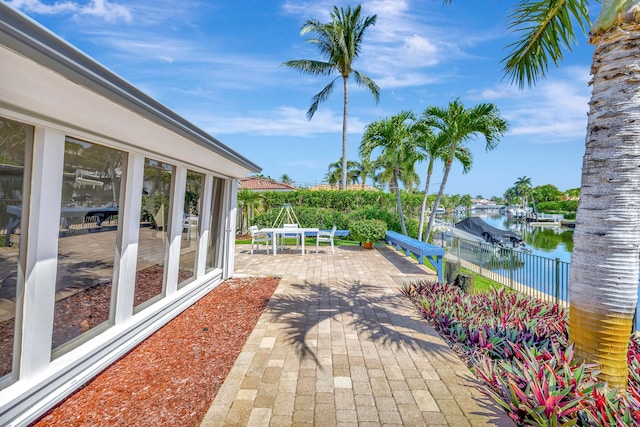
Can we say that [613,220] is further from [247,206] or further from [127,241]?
[247,206]

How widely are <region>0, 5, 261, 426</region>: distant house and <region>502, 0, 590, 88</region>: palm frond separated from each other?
208 inches

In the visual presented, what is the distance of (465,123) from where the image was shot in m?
11.3

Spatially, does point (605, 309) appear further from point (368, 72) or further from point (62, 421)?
point (368, 72)

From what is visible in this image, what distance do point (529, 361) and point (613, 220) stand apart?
1.55 m

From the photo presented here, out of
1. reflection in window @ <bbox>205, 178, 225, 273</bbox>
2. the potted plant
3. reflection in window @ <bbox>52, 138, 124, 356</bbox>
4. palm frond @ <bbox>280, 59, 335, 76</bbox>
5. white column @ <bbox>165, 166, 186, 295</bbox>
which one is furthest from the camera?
palm frond @ <bbox>280, 59, 335, 76</bbox>

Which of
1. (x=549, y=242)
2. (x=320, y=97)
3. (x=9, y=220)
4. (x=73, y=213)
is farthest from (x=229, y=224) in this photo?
(x=549, y=242)

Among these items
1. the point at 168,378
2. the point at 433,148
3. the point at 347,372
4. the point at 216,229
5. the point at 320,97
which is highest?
the point at 320,97

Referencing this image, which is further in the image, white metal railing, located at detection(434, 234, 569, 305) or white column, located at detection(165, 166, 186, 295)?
white metal railing, located at detection(434, 234, 569, 305)

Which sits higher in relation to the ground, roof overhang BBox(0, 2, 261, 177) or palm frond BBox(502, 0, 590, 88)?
palm frond BBox(502, 0, 590, 88)

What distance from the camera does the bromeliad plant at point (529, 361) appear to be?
2.38 metres

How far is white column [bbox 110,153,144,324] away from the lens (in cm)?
353

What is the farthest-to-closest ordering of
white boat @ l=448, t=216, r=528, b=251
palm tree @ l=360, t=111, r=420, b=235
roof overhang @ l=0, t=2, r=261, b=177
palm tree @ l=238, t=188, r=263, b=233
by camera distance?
white boat @ l=448, t=216, r=528, b=251 → palm tree @ l=238, t=188, r=263, b=233 → palm tree @ l=360, t=111, r=420, b=235 → roof overhang @ l=0, t=2, r=261, b=177

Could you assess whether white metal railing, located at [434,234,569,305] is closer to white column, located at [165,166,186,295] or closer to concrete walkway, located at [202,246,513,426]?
concrete walkway, located at [202,246,513,426]

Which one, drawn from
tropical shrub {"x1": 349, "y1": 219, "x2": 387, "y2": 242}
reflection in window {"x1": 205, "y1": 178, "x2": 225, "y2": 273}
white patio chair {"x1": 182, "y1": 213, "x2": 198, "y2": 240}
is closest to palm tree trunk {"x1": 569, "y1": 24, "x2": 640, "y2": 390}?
white patio chair {"x1": 182, "y1": 213, "x2": 198, "y2": 240}
